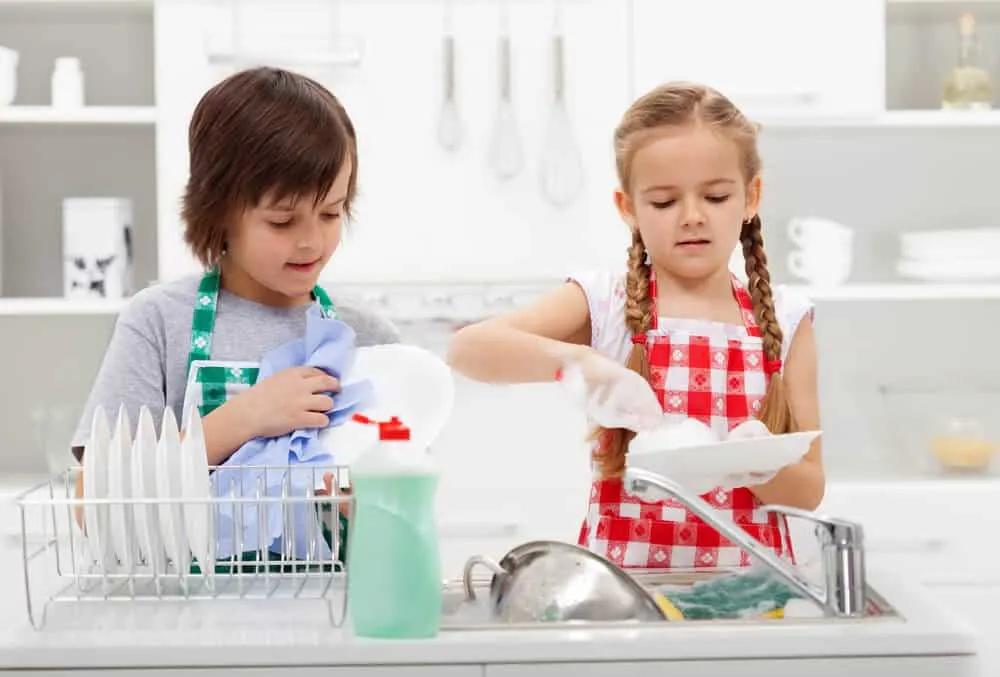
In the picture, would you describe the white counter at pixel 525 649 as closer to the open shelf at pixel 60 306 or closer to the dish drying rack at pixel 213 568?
the dish drying rack at pixel 213 568

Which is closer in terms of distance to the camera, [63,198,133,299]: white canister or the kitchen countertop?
the kitchen countertop

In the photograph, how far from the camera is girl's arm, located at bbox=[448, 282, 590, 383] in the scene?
1.49 metres

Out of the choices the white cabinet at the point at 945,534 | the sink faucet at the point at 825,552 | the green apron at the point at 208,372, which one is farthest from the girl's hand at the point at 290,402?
the white cabinet at the point at 945,534

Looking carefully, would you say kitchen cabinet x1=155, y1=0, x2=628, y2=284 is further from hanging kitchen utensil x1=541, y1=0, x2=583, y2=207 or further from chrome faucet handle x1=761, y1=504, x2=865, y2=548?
chrome faucet handle x1=761, y1=504, x2=865, y2=548

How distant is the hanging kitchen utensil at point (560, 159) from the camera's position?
8.93 feet

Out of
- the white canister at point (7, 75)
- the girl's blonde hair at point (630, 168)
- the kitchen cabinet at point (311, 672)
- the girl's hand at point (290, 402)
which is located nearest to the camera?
the kitchen cabinet at point (311, 672)

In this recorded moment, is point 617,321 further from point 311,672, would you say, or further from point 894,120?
point 894,120

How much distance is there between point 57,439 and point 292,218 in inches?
65.9

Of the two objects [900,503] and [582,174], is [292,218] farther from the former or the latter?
[900,503]

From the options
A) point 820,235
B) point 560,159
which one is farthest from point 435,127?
point 820,235

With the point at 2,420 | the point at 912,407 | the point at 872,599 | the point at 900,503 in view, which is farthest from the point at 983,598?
the point at 2,420

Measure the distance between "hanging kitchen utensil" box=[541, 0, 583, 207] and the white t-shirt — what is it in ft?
3.44

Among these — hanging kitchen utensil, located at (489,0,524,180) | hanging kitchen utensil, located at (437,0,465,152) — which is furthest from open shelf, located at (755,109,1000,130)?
hanging kitchen utensil, located at (437,0,465,152)

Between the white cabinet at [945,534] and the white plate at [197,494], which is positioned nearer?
the white plate at [197,494]
